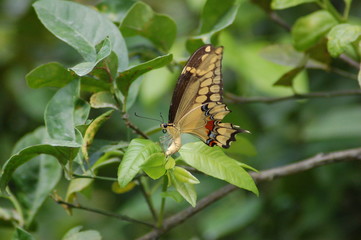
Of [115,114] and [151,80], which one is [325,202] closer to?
[151,80]

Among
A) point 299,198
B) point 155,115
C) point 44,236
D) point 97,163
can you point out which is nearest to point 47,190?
point 97,163

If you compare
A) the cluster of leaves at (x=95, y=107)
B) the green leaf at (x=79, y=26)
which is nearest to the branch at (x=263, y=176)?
the cluster of leaves at (x=95, y=107)

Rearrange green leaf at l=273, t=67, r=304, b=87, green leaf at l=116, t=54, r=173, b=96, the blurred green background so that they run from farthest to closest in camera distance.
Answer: the blurred green background
green leaf at l=273, t=67, r=304, b=87
green leaf at l=116, t=54, r=173, b=96

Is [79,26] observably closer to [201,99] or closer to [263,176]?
[201,99]

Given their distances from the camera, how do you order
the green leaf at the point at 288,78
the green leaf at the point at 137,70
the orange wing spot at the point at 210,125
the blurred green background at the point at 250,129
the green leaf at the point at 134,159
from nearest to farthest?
A: the green leaf at the point at 134,159
the green leaf at the point at 137,70
the orange wing spot at the point at 210,125
the green leaf at the point at 288,78
the blurred green background at the point at 250,129

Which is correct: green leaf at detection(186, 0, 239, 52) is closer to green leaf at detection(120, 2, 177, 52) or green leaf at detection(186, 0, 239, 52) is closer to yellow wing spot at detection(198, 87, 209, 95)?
green leaf at detection(120, 2, 177, 52)

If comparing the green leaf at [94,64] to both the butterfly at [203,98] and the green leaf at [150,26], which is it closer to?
the butterfly at [203,98]

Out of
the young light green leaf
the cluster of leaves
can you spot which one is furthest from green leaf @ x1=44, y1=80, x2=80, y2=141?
the young light green leaf
